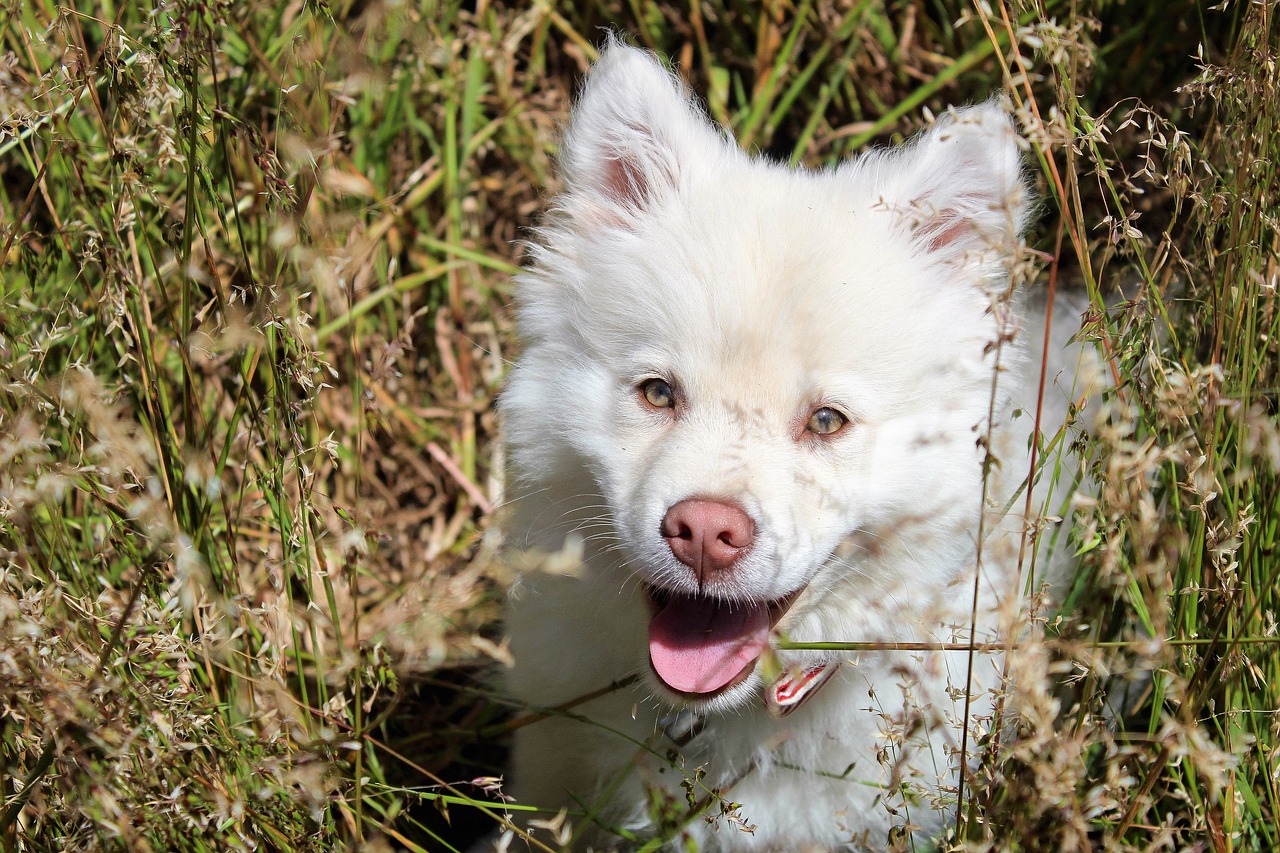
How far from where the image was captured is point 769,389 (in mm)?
1982

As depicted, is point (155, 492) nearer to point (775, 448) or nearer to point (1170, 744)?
point (775, 448)

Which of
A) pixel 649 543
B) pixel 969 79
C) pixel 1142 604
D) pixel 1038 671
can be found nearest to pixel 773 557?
pixel 649 543

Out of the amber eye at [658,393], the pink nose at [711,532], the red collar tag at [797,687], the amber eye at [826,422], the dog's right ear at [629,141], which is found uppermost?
the dog's right ear at [629,141]

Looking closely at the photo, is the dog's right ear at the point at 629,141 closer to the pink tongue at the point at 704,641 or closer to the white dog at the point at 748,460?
the white dog at the point at 748,460

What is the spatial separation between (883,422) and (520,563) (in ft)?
2.51

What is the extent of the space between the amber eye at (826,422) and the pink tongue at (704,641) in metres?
0.35

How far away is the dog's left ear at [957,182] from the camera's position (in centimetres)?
198

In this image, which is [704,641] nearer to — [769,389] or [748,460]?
[748,460]

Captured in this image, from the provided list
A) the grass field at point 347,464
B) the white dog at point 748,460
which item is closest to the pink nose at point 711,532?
the white dog at point 748,460


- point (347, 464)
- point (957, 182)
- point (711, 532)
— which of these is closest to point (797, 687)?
point (711, 532)

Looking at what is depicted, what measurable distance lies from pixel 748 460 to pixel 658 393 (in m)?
0.30

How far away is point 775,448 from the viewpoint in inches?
76.5

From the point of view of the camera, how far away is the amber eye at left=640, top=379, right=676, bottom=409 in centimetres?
208

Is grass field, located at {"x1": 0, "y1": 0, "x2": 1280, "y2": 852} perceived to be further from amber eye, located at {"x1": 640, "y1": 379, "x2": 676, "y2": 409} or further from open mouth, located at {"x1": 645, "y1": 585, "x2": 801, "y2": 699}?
amber eye, located at {"x1": 640, "y1": 379, "x2": 676, "y2": 409}
